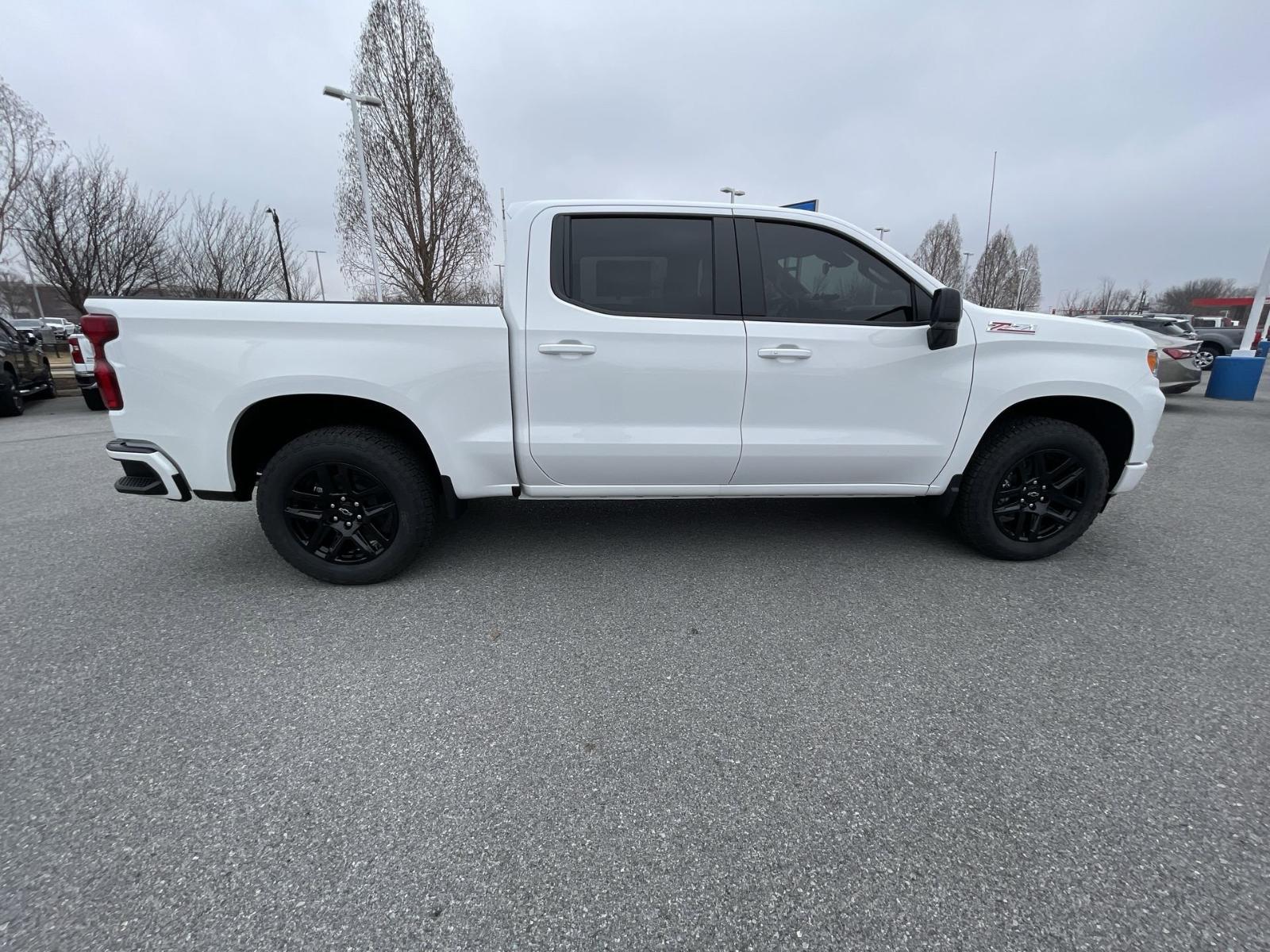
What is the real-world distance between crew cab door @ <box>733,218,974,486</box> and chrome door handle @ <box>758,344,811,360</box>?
11mm

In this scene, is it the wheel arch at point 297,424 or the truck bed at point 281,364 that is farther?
the wheel arch at point 297,424

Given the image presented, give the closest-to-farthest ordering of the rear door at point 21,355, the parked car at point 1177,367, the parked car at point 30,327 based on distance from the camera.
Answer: the rear door at point 21,355
the parked car at point 1177,367
the parked car at point 30,327

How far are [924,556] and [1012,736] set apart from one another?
1.59 m

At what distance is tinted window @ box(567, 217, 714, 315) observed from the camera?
3.11 meters

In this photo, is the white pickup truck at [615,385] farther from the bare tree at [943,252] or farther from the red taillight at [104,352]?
the bare tree at [943,252]

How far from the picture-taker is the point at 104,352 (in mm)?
2852

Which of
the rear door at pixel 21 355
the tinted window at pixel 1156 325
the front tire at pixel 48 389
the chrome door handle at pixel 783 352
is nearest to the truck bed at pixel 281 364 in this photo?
the chrome door handle at pixel 783 352

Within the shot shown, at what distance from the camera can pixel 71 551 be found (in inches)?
147

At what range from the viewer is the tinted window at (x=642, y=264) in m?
3.11

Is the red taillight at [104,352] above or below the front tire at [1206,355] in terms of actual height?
above

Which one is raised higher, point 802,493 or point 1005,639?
point 802,493

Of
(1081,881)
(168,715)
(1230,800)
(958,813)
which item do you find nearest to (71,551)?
(168,715)

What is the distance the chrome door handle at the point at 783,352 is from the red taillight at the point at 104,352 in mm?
3057

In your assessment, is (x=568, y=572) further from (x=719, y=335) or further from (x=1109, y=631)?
(x=1109, y=631)
